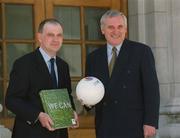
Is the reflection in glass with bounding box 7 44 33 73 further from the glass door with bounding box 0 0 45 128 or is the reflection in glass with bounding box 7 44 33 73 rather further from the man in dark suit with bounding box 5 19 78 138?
the man in dark suit with bounding box 5 19 78 138

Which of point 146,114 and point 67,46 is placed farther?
point 67,46

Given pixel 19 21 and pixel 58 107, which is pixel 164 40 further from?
pixel 58 107

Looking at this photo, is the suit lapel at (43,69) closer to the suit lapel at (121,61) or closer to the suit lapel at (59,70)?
the suit lapel at (59,70)

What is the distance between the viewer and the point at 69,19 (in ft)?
28.8

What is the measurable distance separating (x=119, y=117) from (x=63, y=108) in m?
0.52

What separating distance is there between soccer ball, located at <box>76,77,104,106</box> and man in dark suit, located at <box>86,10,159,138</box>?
0.17 meters

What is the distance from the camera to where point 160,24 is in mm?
8711

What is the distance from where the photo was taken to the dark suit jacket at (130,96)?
5559mm

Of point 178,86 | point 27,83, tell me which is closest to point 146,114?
point 27,83

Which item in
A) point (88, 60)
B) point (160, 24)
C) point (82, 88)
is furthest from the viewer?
point (160, 24)

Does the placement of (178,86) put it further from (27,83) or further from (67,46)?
(27,83)

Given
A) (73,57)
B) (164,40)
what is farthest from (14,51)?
(164,40)

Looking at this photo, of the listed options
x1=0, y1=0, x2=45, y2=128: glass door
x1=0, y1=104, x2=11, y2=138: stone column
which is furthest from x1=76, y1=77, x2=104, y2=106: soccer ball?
x1=0, y1=0, x2=45, y2=128: glass door

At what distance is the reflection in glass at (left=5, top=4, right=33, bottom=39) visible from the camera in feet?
27.5
